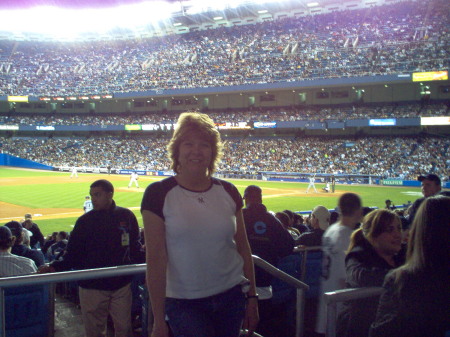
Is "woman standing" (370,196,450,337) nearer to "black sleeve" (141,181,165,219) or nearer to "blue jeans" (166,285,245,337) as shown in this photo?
"blue jeans" (166,285,245,337)

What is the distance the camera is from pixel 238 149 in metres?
52.7

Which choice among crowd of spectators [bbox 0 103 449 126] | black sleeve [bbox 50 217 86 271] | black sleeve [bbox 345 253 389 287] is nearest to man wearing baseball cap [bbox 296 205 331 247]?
black sleeve [bbox 345 253 389 287]

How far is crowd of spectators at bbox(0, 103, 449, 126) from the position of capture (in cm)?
4516

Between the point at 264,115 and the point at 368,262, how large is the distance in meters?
52.1

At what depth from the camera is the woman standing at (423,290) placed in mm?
2156

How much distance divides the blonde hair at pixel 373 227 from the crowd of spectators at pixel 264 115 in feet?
145

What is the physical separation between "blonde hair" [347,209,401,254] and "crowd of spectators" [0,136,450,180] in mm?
37446

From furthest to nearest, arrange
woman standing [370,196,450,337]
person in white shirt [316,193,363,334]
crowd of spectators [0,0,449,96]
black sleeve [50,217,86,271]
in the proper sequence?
crowd of spectators [0,0,449,96]
person in white shirt [316,193,363,334]
black sleeve [50,217,86,271]
woman standing [370,196,450,337]

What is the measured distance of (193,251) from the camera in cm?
246

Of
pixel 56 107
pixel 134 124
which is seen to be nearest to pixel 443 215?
pixel 134 124

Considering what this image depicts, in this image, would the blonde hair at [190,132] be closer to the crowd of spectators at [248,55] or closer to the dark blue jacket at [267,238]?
the dark blue jacket at [267,238]

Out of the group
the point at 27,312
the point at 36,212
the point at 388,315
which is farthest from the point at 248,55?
the point at 388,315

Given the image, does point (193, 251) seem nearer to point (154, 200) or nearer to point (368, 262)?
point (154, 200)

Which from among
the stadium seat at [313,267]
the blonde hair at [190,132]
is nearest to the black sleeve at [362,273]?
the blonde hair at [190,132]
